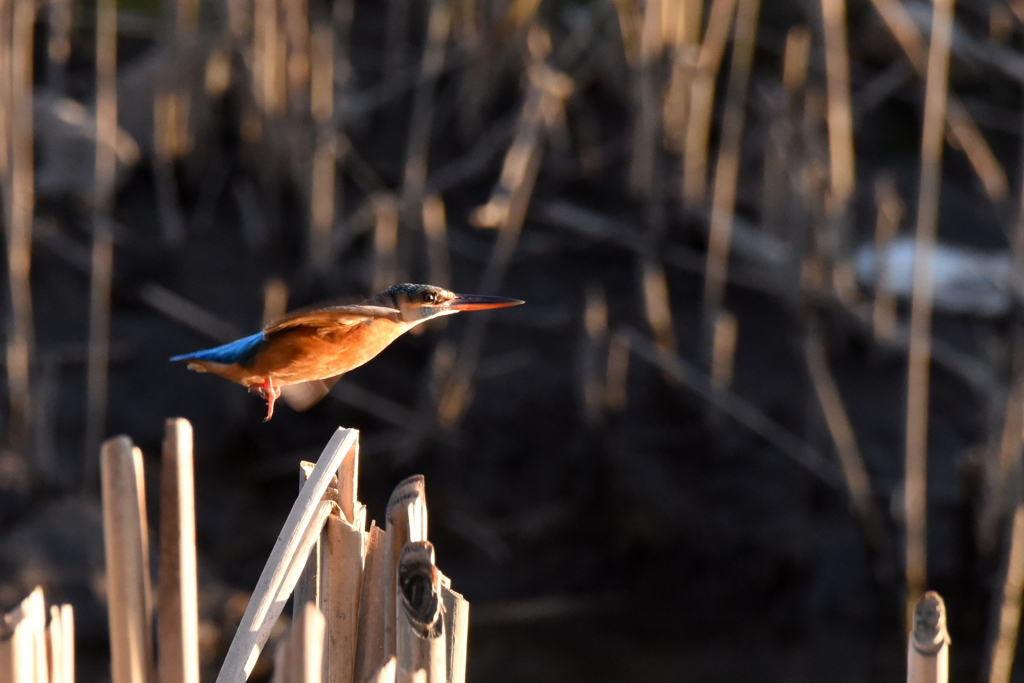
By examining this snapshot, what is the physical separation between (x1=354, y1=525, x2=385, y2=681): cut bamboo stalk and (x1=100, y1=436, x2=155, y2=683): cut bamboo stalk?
32 centimetres

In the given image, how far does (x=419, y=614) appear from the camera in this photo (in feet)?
4.48

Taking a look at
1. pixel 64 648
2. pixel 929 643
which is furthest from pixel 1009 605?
pixel 64 648

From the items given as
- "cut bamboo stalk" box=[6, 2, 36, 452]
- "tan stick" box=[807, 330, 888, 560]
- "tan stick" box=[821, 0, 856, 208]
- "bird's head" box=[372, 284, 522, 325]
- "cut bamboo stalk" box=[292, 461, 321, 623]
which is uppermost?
"tan stick" box=[821, 0, 856, 208]

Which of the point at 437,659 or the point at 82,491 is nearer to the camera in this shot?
the point at 437,659

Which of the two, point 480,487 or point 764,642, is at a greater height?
point 480,487

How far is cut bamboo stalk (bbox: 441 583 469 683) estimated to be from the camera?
1458 millimetres

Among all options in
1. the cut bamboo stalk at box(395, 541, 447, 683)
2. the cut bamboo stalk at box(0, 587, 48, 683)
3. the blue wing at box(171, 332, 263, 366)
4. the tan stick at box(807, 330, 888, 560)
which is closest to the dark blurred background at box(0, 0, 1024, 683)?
the tan stick at box(807, 330, 888, 560)

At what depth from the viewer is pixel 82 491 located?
478 cm

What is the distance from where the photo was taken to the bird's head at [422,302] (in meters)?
1.58

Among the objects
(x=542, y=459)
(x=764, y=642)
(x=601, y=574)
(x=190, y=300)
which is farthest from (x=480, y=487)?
(x=190, y=300)

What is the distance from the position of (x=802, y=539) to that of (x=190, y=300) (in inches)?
119

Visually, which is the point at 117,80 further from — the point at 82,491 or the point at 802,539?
the point at 802,539

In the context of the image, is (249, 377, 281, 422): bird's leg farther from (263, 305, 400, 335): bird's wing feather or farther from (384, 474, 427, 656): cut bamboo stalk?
(384, 474, 427, 656): cut bamboo stalk

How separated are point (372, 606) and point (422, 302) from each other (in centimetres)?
41
